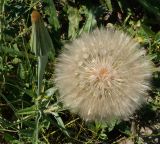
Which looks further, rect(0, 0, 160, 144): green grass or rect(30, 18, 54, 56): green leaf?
rect(0, 0, 160, 144): green grass

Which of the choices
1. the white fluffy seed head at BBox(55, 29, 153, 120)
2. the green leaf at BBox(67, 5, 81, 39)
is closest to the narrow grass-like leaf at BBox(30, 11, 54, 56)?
the white fluffy seed head at BBox(55, 29, 153, 120)

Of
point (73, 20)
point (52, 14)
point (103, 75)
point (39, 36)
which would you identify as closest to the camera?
point (39, 36)

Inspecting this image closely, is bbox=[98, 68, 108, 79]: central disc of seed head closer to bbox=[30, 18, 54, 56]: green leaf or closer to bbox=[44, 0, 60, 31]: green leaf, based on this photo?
bbox=[30, 18, 54, 56]: green leaf

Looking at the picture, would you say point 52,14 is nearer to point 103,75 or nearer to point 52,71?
point 52,71

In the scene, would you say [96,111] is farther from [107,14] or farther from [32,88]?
[107,14]

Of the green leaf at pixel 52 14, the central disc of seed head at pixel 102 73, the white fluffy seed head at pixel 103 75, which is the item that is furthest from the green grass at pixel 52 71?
the central disc of seed head at pixel 102 73

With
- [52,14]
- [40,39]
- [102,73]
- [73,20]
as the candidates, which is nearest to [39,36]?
[40,39]

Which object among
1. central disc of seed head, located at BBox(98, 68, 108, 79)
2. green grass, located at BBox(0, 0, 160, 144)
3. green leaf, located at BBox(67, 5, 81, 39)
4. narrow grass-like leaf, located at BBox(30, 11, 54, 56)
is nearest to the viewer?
narrow grass-like leaf, located at BBox(30, 11, 54, 56)
